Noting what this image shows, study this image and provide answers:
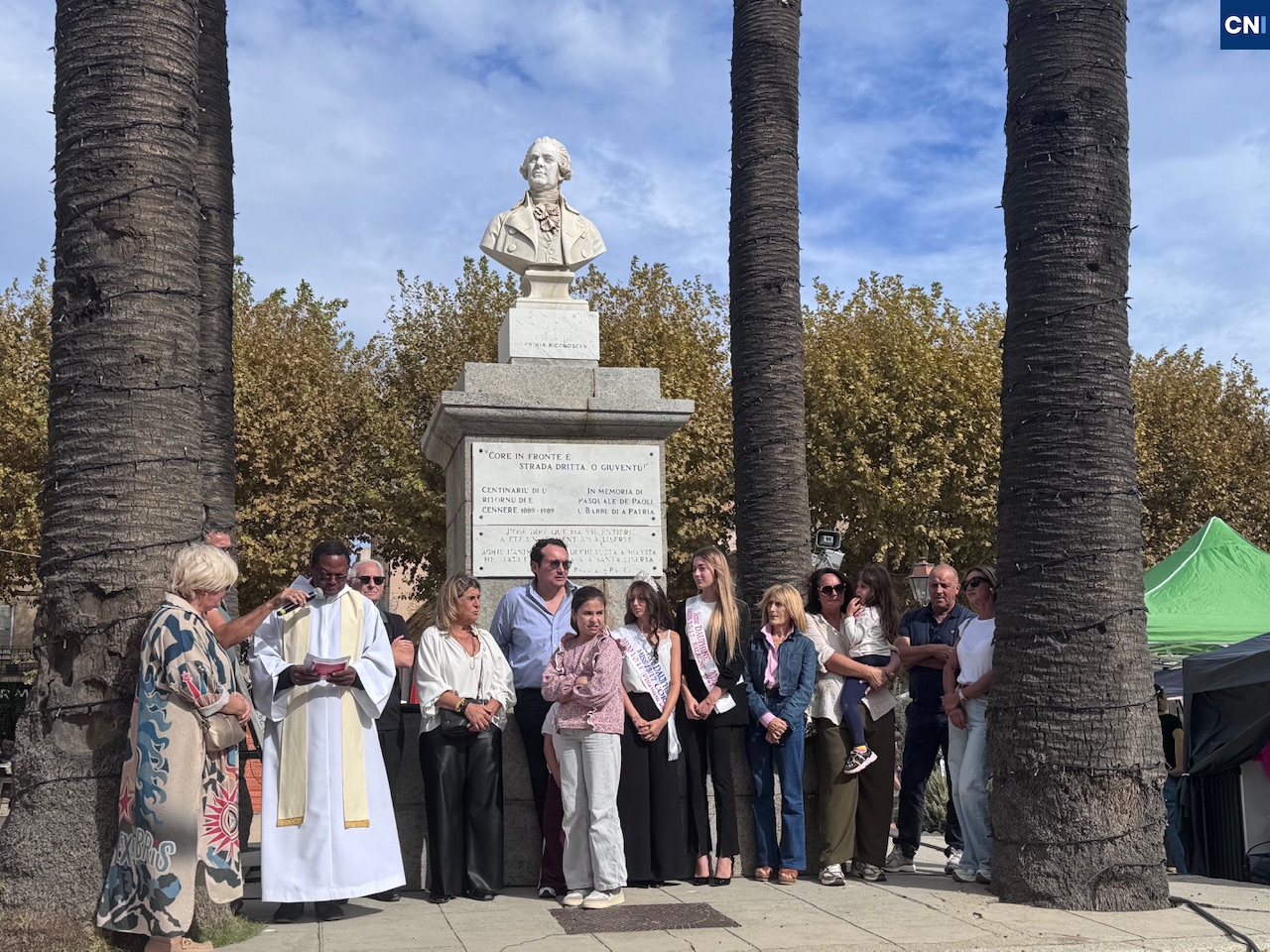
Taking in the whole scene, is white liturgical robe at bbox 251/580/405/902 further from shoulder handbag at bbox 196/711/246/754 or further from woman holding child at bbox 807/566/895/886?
woman holding child at bbox 807/566/895/886

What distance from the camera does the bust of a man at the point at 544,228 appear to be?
33.3ft

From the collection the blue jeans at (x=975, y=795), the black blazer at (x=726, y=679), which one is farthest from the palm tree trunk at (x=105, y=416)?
the blue jeans at (x=975, y=795)

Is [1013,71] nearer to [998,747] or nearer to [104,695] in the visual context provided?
[998,747]

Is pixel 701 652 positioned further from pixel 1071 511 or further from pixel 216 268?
pixel 216 268

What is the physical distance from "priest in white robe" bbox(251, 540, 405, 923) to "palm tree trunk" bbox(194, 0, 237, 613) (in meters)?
4.62

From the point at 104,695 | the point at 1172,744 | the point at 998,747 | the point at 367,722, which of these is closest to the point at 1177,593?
the point at 1172,744

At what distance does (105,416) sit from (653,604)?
3.21 m

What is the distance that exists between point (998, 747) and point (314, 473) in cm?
2061

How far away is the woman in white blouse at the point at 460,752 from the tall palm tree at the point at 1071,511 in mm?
2820

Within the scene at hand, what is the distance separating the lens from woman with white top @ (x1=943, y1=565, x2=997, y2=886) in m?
8.05

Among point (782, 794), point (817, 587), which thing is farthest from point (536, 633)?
point (817, 587)

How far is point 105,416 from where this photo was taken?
6.42 metres

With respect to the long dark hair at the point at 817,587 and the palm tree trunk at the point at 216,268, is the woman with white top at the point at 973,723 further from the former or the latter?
the palm tree trunk at the point at 216,268

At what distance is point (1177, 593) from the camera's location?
1686cm
